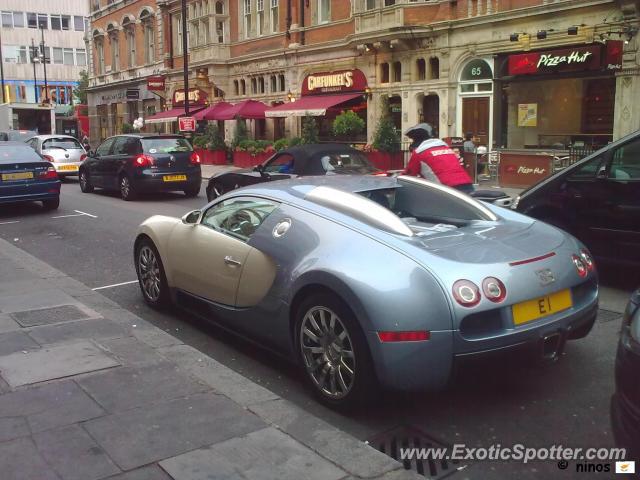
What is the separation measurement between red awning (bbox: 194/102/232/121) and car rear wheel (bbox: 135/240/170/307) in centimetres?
2647

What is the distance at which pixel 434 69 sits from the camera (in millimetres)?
23688

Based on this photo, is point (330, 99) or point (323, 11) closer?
point (330, 99)

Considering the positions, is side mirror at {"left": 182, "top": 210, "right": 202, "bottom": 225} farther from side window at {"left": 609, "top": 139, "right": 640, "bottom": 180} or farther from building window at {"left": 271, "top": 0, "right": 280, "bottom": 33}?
building window at {"left": 271, "top": 0, "right": 280, "bottom": 33}

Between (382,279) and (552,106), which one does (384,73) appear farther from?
(382,279)

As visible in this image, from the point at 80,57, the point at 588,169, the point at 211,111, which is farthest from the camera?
the point at 80,57

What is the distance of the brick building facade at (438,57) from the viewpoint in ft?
60.4

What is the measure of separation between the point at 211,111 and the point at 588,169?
27.8 meters

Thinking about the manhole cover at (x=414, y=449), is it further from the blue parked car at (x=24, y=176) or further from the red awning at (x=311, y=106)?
the red awning at (x=311, y=106)

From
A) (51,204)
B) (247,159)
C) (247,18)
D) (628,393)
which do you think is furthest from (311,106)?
(628,393)

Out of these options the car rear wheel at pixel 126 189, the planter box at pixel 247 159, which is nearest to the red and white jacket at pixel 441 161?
the car rear wheel at pixel 126 189

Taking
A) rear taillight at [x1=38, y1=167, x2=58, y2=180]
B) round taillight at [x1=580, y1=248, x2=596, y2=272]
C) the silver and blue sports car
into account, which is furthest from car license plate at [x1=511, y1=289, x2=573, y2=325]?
rear taillight at [x1=38, y1=167, x2=58, y2=180]

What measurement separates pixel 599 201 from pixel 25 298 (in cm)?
590

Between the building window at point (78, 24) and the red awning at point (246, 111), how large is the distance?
2025 inches

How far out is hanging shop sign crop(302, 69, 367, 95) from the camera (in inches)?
1041
